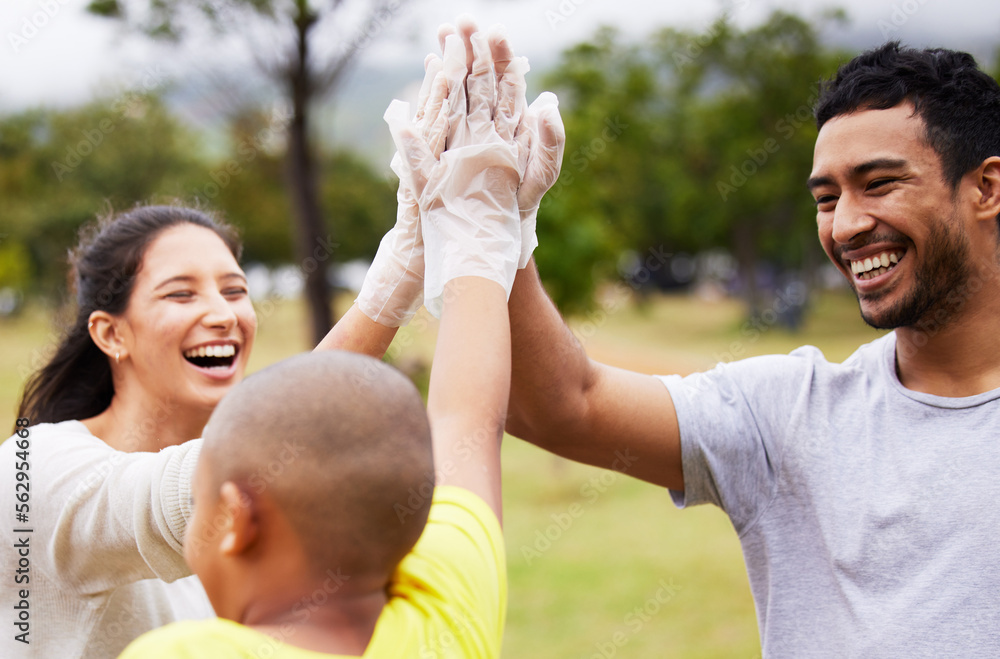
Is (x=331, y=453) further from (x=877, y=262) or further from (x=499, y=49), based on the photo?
(x=877, y=262)

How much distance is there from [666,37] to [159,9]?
2278 cm

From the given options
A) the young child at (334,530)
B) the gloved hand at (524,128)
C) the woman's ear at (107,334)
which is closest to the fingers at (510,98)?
the gloved hand at (524,128)

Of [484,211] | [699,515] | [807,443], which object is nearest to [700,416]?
[807,443]

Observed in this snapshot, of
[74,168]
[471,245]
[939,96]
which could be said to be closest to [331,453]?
[471,245]

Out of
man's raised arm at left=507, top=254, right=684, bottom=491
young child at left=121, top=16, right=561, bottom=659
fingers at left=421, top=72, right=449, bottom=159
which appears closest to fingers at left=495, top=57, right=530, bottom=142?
fingers at left=421, top=72, right=449, bottom=159

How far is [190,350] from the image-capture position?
2.23 meters

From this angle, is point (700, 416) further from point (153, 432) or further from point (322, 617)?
point (153, 432)

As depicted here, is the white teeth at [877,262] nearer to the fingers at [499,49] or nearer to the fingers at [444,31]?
the fingers at [499,49]

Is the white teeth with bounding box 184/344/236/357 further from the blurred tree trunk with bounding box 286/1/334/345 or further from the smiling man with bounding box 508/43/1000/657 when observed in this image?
the blurred tree trunk with bounding box 286/1/334/345

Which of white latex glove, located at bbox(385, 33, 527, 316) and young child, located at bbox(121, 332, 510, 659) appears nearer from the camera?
young child, located at bbox(121, 332, 510, 659)

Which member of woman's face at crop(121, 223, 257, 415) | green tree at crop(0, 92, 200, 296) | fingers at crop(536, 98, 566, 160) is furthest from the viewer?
green tree at crop(0, 92, 200, 296)

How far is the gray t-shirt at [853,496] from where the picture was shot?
1.66m

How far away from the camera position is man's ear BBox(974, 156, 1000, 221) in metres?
1.91

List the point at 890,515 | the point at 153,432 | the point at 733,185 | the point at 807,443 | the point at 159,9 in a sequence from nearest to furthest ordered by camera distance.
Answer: the point at 890,515, the point at 807,443, the point at 153,432, the point at 159,9, the point at 733,185
